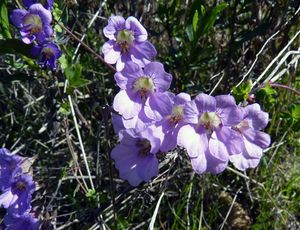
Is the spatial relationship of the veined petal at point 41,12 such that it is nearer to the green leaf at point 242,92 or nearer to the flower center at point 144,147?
the flower center at point 144,147

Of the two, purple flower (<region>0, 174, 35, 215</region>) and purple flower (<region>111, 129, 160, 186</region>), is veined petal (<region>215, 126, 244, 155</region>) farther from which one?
purple flower (<region>0, 174, 35, 215</region>)

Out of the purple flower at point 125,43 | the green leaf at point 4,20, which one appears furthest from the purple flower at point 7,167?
the purple flower at point 125,43

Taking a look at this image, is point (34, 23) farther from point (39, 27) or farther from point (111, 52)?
point (111, 52)

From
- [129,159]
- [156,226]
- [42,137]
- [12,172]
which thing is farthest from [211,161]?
[42,137]

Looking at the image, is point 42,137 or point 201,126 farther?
point 42,137

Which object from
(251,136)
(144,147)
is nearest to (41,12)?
(144,147)

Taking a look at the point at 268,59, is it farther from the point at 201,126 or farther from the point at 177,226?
the point at 201,126
